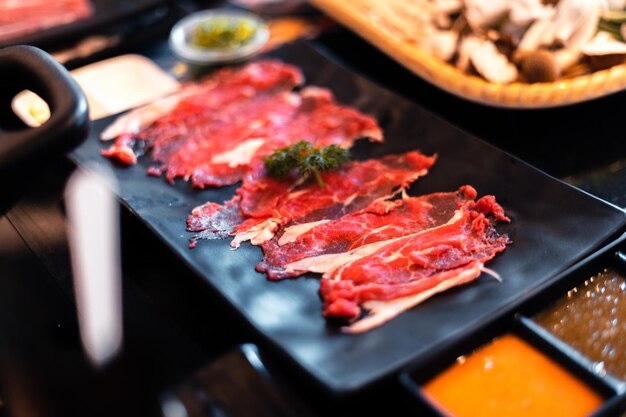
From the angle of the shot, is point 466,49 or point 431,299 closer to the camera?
point 431,299

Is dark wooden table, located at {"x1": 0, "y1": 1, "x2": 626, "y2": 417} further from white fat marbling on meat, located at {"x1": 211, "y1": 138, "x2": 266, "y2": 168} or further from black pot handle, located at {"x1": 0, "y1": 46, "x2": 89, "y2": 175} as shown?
white fat marbling on meat, located at {"x1": 211, "y1": 138, "x2": 266, "y2": 168}

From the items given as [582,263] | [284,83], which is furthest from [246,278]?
[284,83]

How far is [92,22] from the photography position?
2.72 m

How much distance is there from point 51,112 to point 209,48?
147 cm

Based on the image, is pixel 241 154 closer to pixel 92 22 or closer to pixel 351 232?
pixel 351 232

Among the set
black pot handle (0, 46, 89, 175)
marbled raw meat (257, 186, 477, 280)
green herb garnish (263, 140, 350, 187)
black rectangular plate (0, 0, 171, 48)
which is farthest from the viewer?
black rectangular plate (0, 0, 171, 48)

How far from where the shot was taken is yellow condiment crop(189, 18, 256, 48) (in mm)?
2676

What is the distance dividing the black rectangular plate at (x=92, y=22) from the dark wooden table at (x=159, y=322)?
82 cm

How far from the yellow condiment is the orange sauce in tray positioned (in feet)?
5.94

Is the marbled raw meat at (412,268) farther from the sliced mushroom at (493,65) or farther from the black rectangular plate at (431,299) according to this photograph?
the sliced mushroom at (493,65)

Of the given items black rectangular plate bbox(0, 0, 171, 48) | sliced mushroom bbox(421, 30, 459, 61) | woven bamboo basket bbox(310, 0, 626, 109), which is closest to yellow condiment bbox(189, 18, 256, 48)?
black rectangular plate bbox(0, 0, 171, 48)

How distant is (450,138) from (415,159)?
15 cm

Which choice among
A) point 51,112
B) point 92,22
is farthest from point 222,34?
point 51,112

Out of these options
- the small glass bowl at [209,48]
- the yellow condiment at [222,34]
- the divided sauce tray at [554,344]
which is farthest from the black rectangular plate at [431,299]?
the yellow condiment at [222,34]
